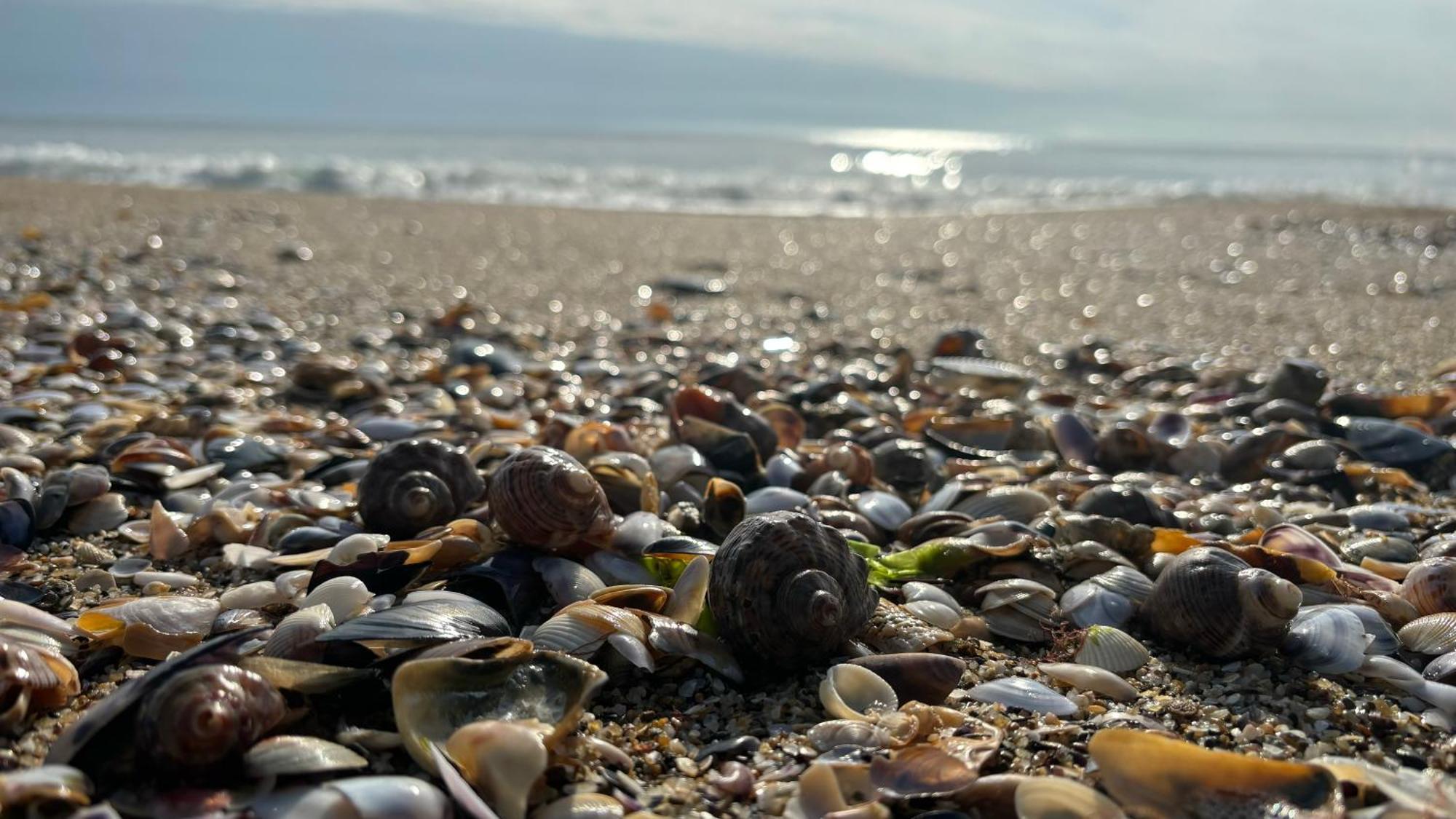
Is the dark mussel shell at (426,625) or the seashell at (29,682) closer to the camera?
the seashell at (29,682)

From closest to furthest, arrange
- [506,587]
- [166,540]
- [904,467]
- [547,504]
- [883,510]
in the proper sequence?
[506,587] → [547,504] → [166,540] → [883,510] → [904,467]

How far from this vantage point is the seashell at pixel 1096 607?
2.34 meters

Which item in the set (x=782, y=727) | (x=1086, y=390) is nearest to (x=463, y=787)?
(x=782, y=727)

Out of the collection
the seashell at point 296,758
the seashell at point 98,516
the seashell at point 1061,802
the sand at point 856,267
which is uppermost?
the sand at point 856,267

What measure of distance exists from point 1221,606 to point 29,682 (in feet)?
7.35

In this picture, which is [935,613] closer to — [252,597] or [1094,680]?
Result: [1094,680]

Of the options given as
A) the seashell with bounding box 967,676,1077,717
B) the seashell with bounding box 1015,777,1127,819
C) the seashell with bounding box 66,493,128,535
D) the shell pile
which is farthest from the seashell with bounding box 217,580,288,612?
the seashell with bounding box 1015,777,1127,819

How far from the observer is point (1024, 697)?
1.99 m

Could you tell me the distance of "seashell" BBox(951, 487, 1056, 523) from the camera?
9.96ft

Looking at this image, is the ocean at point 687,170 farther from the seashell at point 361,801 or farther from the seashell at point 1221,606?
the seashell at point 361,801

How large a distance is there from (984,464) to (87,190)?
11.2 m

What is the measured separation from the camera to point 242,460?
3342 millimetres

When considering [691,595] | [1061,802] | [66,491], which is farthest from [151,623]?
[1061,802]

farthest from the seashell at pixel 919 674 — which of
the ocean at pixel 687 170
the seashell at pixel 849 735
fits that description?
the ocean at pixel 687 170
